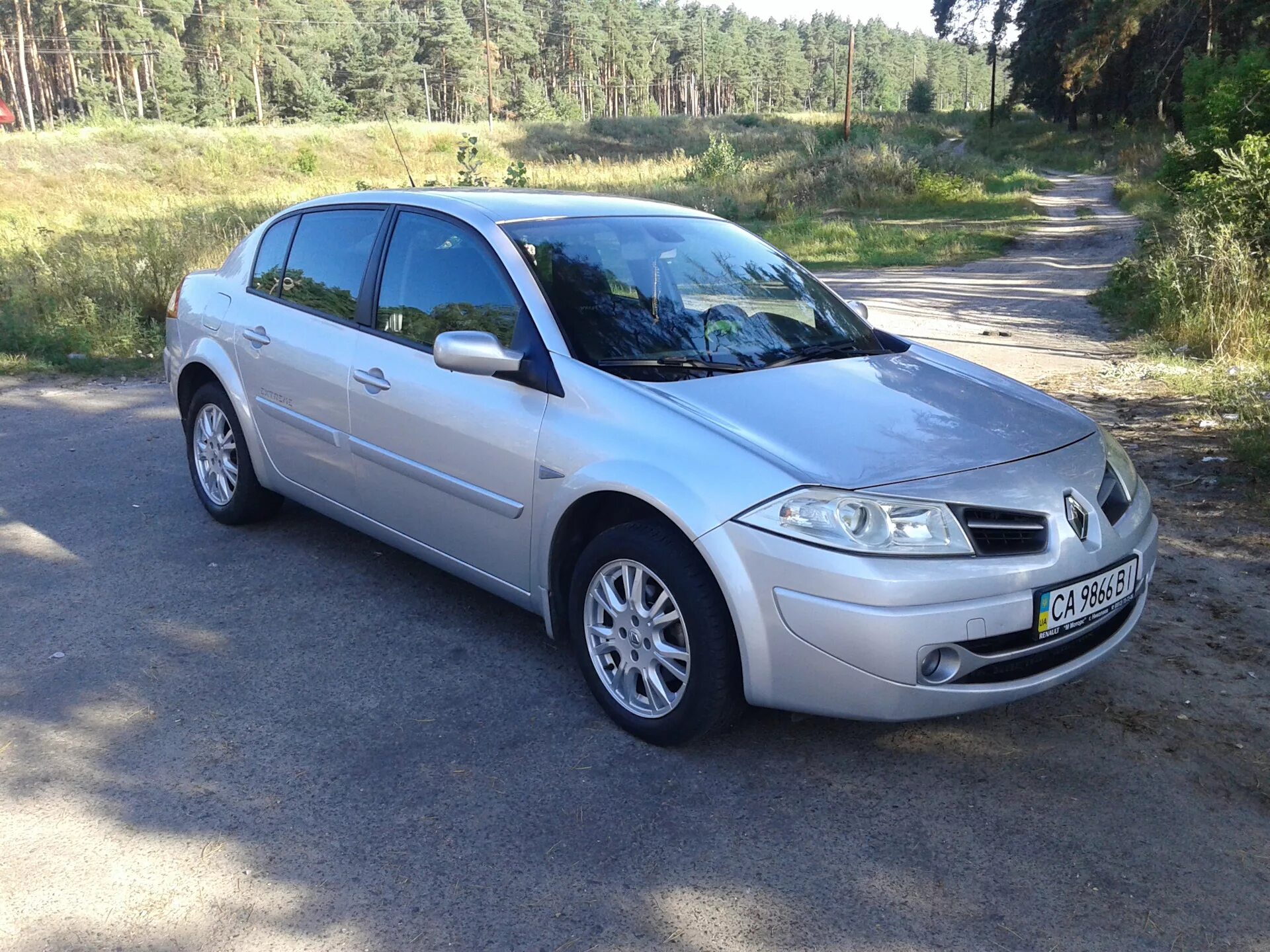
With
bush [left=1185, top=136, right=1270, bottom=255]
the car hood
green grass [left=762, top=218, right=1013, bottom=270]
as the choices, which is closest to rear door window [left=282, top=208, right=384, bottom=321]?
the car hood

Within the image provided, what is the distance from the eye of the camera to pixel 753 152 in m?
44.7

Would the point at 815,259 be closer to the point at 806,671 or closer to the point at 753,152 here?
the point at 806,671

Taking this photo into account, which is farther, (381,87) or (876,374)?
(381,87)

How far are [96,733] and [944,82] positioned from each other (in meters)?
199

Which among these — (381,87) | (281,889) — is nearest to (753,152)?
(281,889)

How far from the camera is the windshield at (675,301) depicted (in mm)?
3887

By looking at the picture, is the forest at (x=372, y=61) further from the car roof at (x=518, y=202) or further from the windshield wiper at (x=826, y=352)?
the windshield wiper at (x=826, y=352)

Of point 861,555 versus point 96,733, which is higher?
point 861,555

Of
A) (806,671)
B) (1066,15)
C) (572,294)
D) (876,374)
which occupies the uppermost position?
(1066,15)

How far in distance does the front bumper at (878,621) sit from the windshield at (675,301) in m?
0.95

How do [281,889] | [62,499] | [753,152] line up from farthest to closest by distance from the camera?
[753,152] < [62,499] < [281,889]

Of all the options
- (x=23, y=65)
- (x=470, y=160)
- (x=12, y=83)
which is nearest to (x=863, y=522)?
(x=470, y=160)

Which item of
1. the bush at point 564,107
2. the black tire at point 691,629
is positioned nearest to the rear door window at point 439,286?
the black tire at point 691,629

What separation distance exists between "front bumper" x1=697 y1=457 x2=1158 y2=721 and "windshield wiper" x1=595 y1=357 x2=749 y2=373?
850 millimetres
